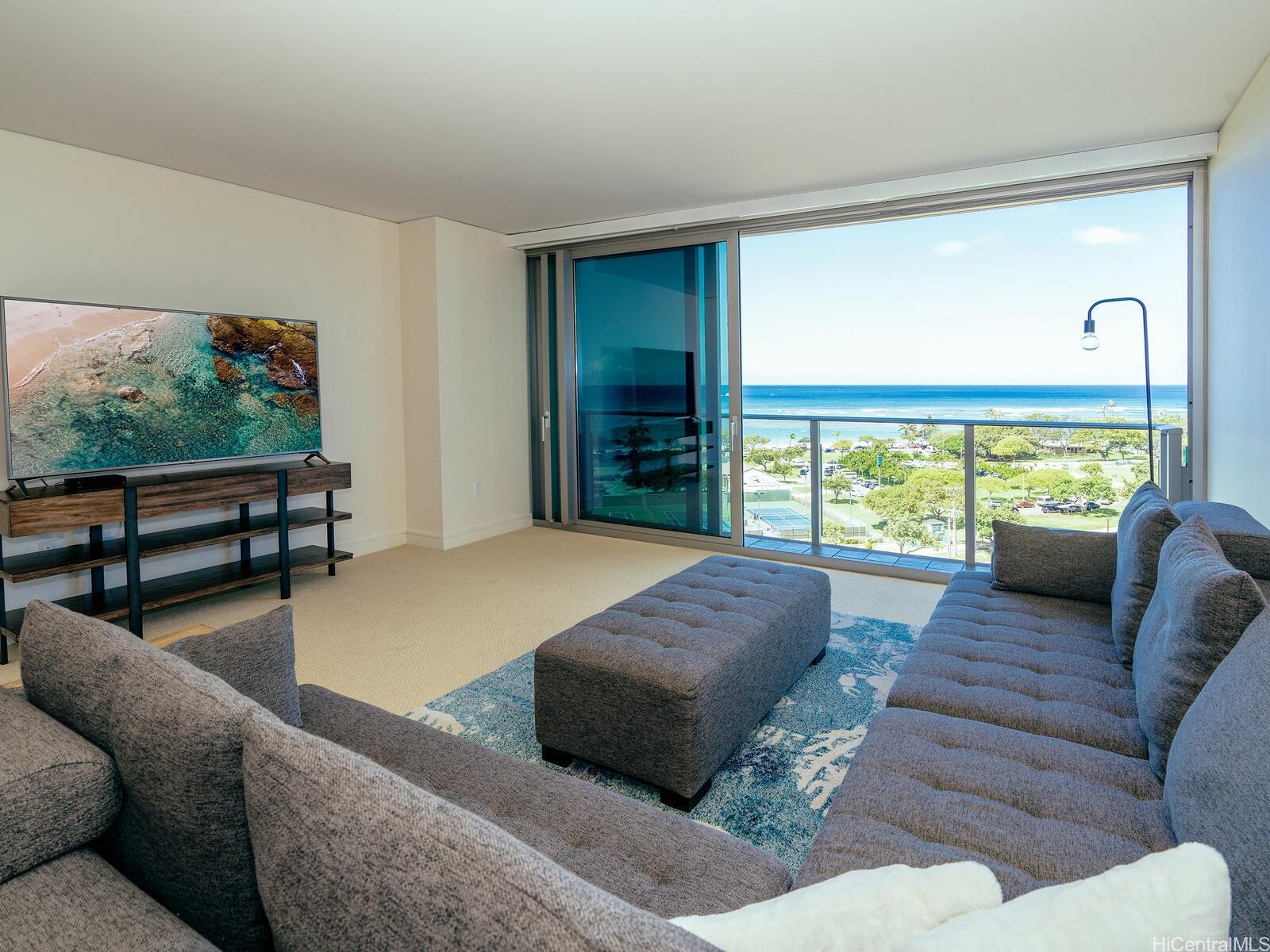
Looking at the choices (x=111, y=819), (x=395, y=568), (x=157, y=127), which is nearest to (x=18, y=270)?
(x=157, y=127)

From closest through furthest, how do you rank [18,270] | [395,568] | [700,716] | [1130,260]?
[700,716] < [18,270] < [395,568] < [1130,260]

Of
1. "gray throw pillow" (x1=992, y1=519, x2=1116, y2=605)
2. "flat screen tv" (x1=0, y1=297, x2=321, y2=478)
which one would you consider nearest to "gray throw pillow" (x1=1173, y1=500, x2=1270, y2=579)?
"gray throw pillow" (x1=992, y1=519, x2=1116, y2=605)

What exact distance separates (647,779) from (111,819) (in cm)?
141

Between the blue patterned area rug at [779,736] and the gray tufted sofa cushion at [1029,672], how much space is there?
0.46 meters

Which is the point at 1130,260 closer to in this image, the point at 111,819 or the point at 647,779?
the point at 647,779

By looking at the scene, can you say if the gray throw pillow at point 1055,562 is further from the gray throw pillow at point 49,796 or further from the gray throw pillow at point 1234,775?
the gray throw pillow at point 49,796

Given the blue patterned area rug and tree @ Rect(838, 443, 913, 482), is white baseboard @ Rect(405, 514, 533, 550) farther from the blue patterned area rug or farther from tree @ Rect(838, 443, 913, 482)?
tree @ Rect(838, 443, 913, 482)

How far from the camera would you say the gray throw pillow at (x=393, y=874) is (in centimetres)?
59

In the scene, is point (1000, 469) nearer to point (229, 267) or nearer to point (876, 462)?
point (876, 462)

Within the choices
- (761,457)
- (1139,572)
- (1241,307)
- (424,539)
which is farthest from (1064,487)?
(424,539)

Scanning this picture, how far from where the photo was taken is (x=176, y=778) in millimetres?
935

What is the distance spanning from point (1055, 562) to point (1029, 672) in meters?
0.82

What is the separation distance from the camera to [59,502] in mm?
3314

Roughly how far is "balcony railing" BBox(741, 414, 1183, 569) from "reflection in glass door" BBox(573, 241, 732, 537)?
370 millimetres
